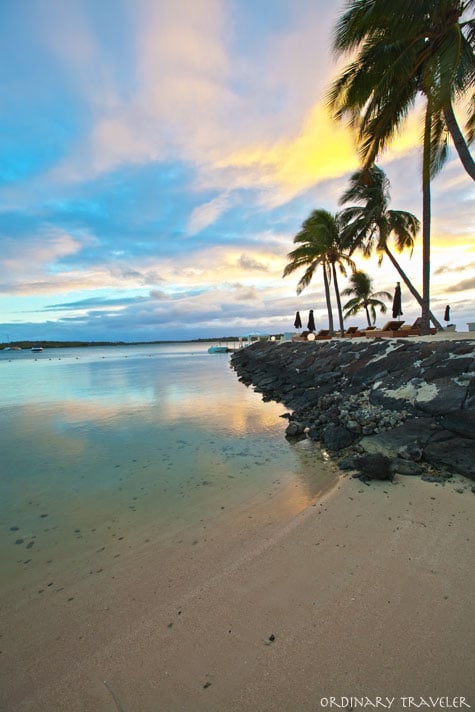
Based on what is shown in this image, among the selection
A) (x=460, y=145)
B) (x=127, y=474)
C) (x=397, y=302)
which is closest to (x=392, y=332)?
(x=397, y=302)

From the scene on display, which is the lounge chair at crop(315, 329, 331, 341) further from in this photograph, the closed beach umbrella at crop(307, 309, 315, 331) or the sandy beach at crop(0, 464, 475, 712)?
the sandy beach at crop(0, 464, 475, 712)

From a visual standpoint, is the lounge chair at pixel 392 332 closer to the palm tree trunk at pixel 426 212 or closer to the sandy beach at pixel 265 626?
the palm tree trunk at pixel 426 212

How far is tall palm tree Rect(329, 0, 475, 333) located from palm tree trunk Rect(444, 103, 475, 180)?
29mm

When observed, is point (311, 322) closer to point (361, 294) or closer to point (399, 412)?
point (361, 294)

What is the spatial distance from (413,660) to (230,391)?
614 inches

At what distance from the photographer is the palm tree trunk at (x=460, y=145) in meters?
10.2

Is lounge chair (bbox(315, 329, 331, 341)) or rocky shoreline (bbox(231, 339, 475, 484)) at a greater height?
lounge chair (bbox(315, 329, 331, 341))

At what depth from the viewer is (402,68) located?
1038cm

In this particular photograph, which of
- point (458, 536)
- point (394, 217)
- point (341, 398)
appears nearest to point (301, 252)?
point (394, 217)

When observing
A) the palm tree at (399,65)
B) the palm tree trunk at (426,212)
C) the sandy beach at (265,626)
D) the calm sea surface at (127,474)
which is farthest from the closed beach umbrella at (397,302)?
the sandy beach at (265,626)

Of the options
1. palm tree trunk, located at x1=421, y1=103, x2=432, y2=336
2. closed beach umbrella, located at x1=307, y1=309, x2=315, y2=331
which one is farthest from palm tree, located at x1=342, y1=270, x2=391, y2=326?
palm tree trunk, located at x1=421, y1=103, x2=432, y2=336

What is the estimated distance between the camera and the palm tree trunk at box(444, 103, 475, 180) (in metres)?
10.2

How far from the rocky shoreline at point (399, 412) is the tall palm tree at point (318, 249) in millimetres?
16036

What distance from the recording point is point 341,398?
33.6 ft
